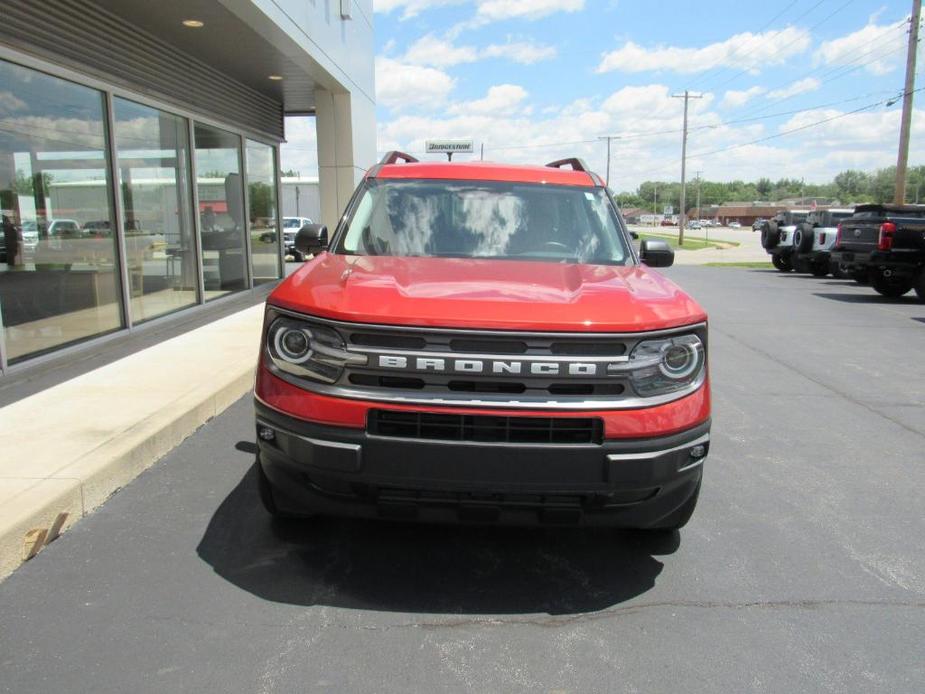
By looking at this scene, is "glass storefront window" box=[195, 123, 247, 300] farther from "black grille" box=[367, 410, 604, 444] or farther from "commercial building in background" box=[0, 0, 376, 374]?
"black grille" box=[367, 410, 604, 444]

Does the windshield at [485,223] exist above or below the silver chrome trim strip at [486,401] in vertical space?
above

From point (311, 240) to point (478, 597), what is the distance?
9.01 ft

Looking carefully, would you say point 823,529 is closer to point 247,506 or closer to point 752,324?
point 247,506

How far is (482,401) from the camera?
2.90 meters

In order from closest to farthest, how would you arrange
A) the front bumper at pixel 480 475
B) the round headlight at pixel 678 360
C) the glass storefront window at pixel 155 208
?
the front bumper at pixel 480 475 → the round headlight at pixel 678 360 → the glass storefront window at pixel 155 208

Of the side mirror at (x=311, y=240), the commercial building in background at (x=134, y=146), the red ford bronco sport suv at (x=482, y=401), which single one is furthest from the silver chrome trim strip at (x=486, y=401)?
the commercial building in background at (x=134, y=146)

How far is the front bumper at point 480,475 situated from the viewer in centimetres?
288

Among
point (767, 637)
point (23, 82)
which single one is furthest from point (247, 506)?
point (23, 82)

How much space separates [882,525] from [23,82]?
806 cm

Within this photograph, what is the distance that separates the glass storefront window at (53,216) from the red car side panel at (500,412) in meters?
5.27

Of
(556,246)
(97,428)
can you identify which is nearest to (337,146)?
(97,428)

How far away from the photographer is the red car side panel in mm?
2895

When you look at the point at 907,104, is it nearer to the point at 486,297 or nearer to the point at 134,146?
the point at 134,146

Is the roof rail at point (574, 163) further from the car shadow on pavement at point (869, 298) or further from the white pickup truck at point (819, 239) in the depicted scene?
the white pickup truck at point (819, 239)
